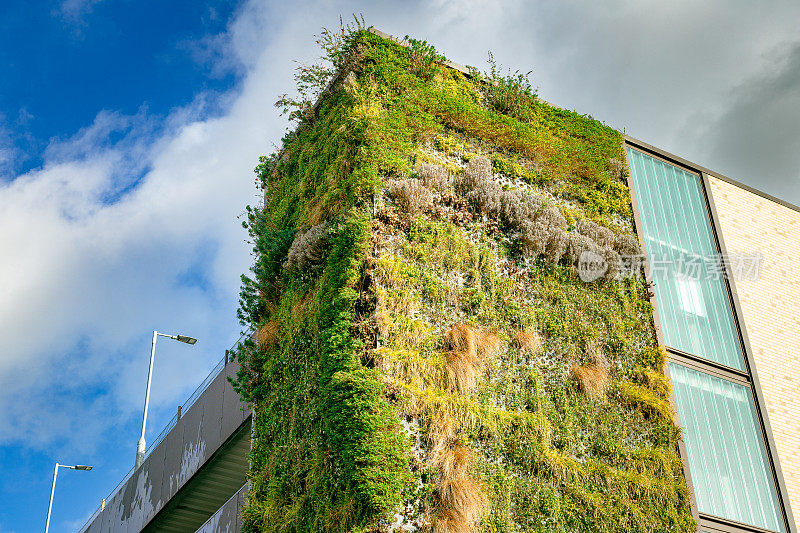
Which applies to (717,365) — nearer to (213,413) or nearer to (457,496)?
(457,496)

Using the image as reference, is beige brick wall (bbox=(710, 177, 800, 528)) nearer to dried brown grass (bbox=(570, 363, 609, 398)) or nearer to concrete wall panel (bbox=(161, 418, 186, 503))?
dried brown grass (bbox=(570, 363, 609, 398))

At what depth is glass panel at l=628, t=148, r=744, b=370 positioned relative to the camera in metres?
15.0

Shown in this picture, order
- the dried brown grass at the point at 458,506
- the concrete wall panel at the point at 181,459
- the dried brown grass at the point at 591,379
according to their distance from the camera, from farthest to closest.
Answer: the concrete wall panel at the point at 181,459, the dried brown grass at the point at 591,379, the dried brown grass at the point at 458,506

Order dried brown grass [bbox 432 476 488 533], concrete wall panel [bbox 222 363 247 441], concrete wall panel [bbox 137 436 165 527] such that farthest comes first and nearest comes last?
concrete wall panel [bbox 137 436 165 527] → concrete wall panel [bbox 222 363 247 441] → dried brown grass [bbox 432 476 488 533]

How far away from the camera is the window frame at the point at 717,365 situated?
13000 millimetres

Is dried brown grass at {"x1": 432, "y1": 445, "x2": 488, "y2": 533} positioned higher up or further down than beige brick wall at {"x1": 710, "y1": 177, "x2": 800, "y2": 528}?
further down

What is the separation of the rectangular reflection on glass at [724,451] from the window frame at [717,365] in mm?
118

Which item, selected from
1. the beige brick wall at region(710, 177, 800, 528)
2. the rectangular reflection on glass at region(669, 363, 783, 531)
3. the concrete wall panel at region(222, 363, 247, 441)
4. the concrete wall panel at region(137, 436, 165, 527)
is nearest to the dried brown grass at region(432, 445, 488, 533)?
the rectangular reflection on glass at region(669, 363, 783, 531)

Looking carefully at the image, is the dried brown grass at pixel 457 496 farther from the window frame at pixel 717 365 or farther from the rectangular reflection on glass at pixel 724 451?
the rectangular reflection on glass at pixel 724 451

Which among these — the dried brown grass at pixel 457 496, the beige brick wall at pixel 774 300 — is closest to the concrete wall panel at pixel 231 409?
the dried brown grass at pixel 457 496

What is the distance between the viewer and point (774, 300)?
54.6 feet

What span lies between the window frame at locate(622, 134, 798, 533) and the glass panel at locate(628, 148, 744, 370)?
4.5 inches

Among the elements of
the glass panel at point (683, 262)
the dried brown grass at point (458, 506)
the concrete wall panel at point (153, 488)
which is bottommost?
the dried brown grass at point (458, 506)

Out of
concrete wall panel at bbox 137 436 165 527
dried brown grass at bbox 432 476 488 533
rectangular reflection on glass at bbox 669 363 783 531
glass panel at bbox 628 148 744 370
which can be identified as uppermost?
glass panel at bbox 628 148 744 370
